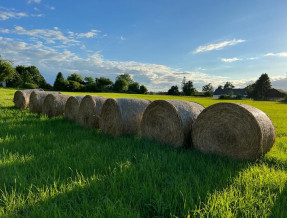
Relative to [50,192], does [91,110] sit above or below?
above

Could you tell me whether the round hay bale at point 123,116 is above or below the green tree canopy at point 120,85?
below

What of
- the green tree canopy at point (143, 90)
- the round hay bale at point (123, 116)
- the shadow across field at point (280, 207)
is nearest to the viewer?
the shadow across field at point (280, 207)

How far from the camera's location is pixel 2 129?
6.16 meters

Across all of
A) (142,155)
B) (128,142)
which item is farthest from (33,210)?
(128,142)

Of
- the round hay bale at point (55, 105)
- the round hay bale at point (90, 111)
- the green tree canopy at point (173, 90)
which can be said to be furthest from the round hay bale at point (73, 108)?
the green tree canopy at point (173, 90)

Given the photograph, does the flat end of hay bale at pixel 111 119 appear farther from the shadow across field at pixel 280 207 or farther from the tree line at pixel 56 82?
the tree line at pixel 56 82

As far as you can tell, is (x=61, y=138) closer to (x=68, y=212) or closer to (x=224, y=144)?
(x=68, y=212)

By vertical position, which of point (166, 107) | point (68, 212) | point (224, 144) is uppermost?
point (166, 107)

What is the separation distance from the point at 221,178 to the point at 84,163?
7.68 feet

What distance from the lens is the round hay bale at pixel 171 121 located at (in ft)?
15.6

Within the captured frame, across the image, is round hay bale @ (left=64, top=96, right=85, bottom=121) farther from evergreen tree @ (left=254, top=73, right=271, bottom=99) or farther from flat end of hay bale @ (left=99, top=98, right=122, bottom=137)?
evergreen tree @ (left=254, top=73, right=271, bottom=99)

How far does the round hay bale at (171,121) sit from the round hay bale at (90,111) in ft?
7.90

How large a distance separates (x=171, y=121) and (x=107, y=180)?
2.52m

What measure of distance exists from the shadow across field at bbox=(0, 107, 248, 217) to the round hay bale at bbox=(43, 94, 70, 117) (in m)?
4.90
